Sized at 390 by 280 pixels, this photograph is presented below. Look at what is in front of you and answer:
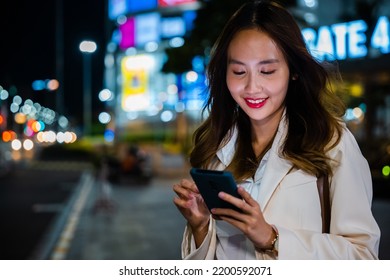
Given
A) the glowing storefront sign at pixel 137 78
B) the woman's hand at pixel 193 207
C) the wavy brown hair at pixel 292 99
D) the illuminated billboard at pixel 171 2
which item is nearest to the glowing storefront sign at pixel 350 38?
the wavy brown hair at pixel 292 99

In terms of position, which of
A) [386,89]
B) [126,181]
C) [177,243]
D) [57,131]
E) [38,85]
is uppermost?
[38,85]

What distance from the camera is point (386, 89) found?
1138 centimetres

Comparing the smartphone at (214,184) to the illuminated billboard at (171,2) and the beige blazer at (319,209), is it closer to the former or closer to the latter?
the beige blazer at (319,209)

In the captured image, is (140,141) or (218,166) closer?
(218,166)

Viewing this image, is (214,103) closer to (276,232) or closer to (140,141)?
(276,232)

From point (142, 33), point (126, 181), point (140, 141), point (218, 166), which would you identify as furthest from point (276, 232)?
point (142, 33)

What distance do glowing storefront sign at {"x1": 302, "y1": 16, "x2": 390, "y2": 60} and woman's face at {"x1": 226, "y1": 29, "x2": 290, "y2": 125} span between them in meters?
5.51

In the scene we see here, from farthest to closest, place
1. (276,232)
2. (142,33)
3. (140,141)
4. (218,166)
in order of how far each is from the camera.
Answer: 1. (142,33)
2. (140,141)
3. (218,166)
4. (276,232)

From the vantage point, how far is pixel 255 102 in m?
1.50

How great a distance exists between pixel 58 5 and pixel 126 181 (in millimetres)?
8935

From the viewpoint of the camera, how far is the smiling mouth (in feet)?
4.91

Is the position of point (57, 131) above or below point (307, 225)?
below

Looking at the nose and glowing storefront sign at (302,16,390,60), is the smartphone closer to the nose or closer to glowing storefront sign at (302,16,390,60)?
the nose

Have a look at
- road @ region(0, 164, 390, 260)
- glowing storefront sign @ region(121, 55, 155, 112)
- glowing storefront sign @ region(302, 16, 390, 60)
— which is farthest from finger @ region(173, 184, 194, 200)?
glowing storefront sign @ region(121, 55, 155, 112)
